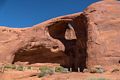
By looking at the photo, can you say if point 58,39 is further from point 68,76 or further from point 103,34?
point 68,76

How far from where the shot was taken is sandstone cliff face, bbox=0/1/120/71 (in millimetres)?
23734

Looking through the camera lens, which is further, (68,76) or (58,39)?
(58,39)

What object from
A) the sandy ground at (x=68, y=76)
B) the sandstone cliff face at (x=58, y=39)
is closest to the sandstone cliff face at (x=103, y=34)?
the sandstone cliff face at (x=58, y=39)

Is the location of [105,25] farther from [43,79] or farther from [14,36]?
[14,36]

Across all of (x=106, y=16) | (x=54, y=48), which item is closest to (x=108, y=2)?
(x=106, y=16)

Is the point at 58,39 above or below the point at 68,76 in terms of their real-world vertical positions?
above

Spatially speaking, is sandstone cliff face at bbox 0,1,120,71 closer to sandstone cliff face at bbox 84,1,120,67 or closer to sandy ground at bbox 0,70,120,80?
sandstone cliff face at bbox 84,1,120,67

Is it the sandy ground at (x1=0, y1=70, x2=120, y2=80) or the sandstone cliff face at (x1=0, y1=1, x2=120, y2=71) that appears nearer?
the sandy ground at (x1=0, y1=70, x2=120, y2=80)

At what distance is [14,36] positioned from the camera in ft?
105

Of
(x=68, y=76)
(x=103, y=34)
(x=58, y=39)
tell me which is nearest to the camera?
(x=68, y=76)

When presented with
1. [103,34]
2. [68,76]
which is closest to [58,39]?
[103,34]

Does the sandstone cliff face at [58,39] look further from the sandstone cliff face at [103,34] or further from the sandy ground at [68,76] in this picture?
the sandy ground at [68,76]

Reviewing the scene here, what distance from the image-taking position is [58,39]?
31188mm

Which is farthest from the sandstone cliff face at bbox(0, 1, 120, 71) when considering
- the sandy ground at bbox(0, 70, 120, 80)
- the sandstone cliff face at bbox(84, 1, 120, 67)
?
the sandy ground at bbox(0, 70, 120, 80)
